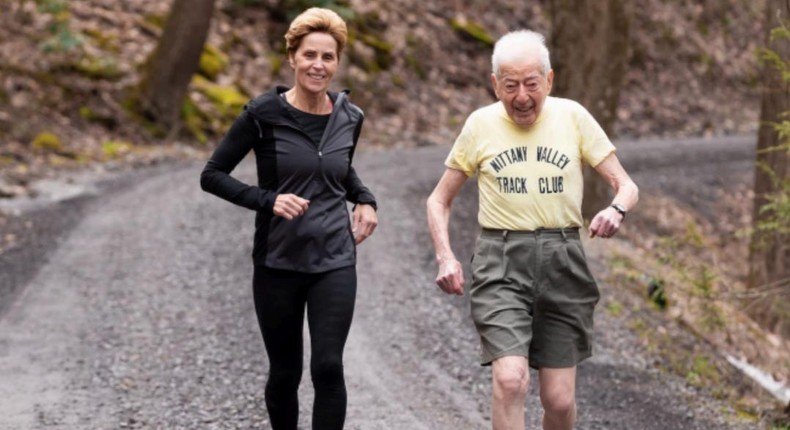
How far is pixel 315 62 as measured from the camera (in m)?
4.88

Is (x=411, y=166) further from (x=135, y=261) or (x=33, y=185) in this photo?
(x=135, y=261)

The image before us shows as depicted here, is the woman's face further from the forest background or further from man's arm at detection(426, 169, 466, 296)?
the forest background

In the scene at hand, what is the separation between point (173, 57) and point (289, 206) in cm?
1530

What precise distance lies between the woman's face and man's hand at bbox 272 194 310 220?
47 centimetres

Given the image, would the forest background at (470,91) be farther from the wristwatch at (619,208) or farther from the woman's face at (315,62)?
the woman's face at (315,62)

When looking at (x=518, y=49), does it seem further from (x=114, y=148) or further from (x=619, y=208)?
(x=114, y=148)

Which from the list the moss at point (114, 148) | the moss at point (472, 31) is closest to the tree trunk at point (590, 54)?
the moss at point (114, 148)

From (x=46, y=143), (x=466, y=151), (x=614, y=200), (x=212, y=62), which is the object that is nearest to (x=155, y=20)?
(x=212, y=62)

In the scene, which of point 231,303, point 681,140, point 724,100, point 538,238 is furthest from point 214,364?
point 724,100

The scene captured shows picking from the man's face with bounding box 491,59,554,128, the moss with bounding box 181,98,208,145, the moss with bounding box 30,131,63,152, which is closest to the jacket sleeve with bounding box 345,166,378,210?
the man's face with bounding box 491,59,554,128

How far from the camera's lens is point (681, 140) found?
84.7 ft

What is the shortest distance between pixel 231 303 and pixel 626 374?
324cm

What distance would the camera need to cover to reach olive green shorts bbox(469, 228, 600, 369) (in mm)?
4809

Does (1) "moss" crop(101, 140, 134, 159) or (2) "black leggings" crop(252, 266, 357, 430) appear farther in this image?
(1) "moss" crop(101, 140, 134, 159)
